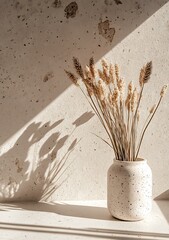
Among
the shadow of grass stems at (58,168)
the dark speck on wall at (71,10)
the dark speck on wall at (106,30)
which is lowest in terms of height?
the shadow of grass stems at (58,168)

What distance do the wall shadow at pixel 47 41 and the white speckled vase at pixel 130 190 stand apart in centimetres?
44

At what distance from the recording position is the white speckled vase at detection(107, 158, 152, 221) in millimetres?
1247

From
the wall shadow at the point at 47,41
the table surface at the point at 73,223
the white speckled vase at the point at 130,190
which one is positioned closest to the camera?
the table surface at the point at 73,223

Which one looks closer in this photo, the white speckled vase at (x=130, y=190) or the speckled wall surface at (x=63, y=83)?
the white speckled vase at (x=130, y=190)

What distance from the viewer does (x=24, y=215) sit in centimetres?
131

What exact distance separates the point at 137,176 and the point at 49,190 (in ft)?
1.41

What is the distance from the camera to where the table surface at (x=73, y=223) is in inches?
44.8

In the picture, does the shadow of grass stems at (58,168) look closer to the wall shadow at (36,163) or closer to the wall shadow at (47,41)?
the wall shadow at (36,163)

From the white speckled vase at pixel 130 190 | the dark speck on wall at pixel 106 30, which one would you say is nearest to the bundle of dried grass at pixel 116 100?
the white speckled vase at pixel 130 190

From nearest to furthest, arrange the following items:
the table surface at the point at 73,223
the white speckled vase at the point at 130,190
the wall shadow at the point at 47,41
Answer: the table surface at the point at 73,223 < the white speckled vase at the point at 130,190 < the wall shadow at the point at 47,41

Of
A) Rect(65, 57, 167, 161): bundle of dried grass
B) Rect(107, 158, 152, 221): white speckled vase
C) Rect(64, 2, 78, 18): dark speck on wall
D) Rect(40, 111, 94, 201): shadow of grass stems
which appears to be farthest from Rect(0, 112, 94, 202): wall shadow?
Rect(64, 2, 78, 18): dark speck on wall

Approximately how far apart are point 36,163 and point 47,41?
0.52 metres

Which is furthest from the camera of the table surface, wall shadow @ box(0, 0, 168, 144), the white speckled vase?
wall shadow @ box(0, 0, 168, 144)

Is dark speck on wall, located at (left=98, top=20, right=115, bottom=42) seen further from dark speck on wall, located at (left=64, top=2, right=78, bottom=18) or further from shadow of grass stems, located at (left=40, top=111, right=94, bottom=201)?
shadow of grass stems, located at (left=40, top=111, right=94, bottom=201)
